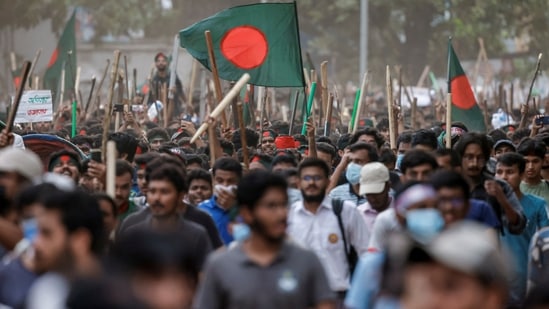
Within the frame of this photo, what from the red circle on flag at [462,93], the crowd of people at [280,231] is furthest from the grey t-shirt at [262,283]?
the red circle on flag at [462,93]

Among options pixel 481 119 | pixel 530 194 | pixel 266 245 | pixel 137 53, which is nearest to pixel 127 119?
pixel 481 119

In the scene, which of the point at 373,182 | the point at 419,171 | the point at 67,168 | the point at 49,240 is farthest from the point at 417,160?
the point at 49,240

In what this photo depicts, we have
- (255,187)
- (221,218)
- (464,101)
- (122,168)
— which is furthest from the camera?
(464,101)

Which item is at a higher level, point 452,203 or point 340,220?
point 452,203

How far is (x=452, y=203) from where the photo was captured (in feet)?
24.6

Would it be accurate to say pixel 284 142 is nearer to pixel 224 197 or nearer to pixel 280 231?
pixel 224 197

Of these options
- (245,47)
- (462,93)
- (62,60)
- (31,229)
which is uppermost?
(245,47)

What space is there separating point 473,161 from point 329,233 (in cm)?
174

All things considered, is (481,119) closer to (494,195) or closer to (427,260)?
(494,195)

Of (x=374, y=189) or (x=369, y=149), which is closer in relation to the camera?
(x=374, y=189)

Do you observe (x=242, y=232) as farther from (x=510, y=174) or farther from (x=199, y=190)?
(x=510, y=174)

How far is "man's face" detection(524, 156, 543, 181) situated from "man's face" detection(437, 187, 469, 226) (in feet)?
12.6

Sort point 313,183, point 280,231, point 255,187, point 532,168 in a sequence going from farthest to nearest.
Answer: point 532,168, point 313,183, point 255,187, point 280,231

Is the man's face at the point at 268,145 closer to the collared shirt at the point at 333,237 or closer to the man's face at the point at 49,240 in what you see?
the collared shirt at the point at 333,237
